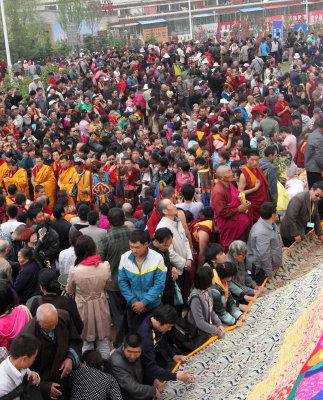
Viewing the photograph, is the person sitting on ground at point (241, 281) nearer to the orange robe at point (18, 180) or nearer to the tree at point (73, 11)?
the orange robe at point (18, 180)

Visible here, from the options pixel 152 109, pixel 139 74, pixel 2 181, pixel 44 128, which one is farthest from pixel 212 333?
pixel 139 74

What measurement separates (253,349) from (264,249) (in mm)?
1577

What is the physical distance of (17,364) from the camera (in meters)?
3.88

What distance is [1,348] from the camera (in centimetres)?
429

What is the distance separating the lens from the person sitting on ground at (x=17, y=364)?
386 centimetres

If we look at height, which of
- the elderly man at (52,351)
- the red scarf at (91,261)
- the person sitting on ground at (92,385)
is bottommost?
the person sitting on ground at (92,385)

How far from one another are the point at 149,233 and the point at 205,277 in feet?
4.05

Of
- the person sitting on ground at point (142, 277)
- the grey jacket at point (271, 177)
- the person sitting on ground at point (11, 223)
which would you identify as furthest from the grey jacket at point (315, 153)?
the person sitting on ground at point (11, 223)

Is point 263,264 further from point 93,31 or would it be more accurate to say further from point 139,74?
point 93,31

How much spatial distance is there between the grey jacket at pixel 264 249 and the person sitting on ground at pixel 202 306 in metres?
1.19

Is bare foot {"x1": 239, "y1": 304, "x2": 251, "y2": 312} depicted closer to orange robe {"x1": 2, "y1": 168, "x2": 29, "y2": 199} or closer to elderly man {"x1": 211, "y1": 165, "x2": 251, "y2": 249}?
elderly man {"x1": 211, "y1": 165, "x2": 251, "y2": 249}

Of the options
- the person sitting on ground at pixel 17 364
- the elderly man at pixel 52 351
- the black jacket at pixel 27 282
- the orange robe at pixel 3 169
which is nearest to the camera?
the person sitting on ground at pixel 17 364

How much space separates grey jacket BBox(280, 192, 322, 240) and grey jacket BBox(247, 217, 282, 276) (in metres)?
0.56

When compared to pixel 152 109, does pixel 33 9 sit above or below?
above
